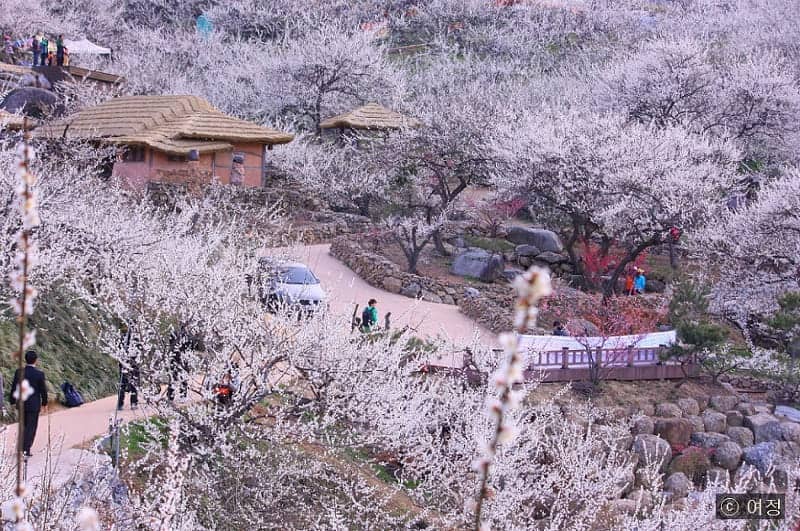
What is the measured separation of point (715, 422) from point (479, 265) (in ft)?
26.2

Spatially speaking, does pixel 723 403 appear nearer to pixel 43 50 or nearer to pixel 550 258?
pixel 550 258

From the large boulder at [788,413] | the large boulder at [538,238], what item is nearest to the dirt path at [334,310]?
the large boulder at [788,413]

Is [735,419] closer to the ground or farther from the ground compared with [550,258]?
closer to the ground

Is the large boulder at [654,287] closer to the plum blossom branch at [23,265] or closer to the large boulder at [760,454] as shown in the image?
the large boulder at [760,454]

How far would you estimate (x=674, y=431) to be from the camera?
46.2 ft

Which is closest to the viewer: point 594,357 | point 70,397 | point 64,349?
point 70,397

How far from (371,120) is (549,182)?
965cm

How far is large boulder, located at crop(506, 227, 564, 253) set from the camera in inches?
913

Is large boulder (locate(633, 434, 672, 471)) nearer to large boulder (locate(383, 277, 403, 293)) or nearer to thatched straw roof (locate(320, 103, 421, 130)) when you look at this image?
large boulder (locate(383, 277, 403, 293))

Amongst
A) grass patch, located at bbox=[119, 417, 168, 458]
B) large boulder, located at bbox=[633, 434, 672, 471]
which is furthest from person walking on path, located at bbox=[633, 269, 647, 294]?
grass patch, located at bbox=[119, 417, 168, 458]

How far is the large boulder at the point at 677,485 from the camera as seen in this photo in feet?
40.5

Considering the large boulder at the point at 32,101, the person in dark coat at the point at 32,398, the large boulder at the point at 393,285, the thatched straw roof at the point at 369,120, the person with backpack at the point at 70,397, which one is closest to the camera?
the person in dark coat at the point at 32,398

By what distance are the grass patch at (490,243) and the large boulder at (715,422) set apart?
9393 mm

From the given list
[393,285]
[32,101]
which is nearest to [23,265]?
[393,285]
